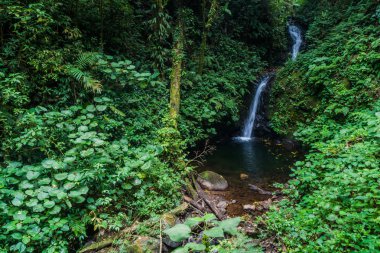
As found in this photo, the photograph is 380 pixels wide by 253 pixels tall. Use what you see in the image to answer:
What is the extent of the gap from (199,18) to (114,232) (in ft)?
36.8

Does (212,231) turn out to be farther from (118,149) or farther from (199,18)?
(199,18)

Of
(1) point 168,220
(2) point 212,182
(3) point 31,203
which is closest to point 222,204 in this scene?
(2) point 212,182

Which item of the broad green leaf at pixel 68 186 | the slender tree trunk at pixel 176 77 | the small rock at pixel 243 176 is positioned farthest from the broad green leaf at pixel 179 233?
the small rock at pixel 243 176

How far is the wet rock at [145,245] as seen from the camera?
122 inches

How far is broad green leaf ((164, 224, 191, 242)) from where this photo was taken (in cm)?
180

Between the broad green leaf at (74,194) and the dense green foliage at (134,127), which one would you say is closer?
the dense green foliage at (134,127)

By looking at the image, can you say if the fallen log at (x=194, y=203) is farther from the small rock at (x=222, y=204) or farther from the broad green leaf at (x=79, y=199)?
the broad green leaf at (x=79, y=199)

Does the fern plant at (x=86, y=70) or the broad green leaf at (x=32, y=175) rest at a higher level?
the fern plant at (x=86, y=70)

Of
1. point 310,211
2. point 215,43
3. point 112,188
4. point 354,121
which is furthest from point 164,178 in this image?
point 215,43

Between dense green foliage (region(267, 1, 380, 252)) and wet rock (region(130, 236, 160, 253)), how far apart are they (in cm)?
180

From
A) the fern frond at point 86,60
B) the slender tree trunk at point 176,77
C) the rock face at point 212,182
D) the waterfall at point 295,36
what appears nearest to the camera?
the fern frond at point 86,60

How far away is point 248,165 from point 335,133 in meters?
2.88

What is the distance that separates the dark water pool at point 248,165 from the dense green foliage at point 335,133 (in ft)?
3.41

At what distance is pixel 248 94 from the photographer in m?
11.1
